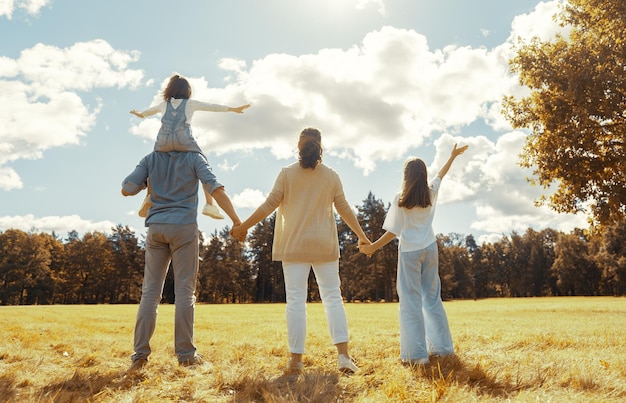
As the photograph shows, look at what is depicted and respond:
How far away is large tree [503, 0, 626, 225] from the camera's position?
14.1m

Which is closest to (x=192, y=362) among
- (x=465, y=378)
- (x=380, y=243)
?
(x=380, y=243)

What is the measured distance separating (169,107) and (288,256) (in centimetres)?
226

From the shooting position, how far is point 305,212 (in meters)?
4.72

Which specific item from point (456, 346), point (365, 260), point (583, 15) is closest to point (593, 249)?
point (365, 260)

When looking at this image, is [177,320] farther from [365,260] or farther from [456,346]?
[365,260]

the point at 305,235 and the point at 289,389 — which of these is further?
the point at 305,235

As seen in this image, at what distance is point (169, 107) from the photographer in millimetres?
5164

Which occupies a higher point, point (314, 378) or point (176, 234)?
point (176, 234)

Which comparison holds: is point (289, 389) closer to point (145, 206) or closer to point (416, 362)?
point (416, 362)

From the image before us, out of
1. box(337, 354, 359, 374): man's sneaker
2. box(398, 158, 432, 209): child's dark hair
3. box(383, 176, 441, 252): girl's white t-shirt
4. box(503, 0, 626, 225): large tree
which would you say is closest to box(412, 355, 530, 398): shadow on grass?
box(337, 354, 359, 374): man's sneaker

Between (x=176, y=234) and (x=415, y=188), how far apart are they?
2.75 metres

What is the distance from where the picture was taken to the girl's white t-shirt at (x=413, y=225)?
5227 millimetres

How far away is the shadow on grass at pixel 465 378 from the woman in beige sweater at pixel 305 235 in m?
0.87

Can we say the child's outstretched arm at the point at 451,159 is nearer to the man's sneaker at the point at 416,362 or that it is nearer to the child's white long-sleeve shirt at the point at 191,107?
the man's sneaker at the point at 416,362
